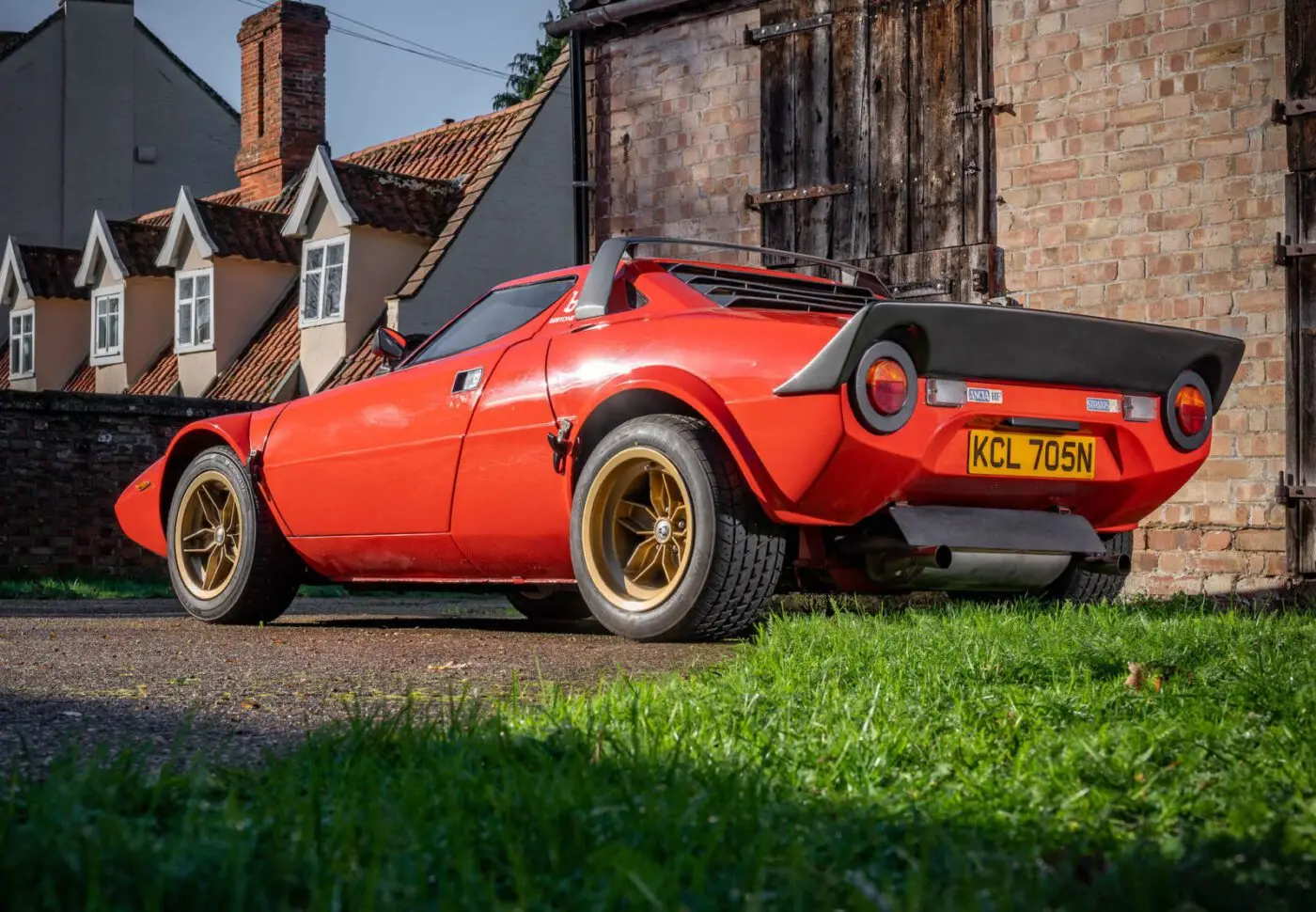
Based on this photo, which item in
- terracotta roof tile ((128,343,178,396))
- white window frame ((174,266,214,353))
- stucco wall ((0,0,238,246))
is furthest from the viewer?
stucco wall ((0,0,238,246))

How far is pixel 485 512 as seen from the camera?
18.4 ft

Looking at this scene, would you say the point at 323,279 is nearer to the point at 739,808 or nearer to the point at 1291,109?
the point at 1291,109

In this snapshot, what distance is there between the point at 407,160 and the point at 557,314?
769 inches

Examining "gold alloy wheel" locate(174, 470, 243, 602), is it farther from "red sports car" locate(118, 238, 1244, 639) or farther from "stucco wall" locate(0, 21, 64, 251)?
"stucco wall" locate(0, 21, 64, 251)

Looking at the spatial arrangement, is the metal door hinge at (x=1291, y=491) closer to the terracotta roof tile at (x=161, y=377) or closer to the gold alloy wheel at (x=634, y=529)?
the gold alloy wheel at (x=634, y=529)

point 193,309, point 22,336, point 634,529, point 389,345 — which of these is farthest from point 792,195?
point 22,336

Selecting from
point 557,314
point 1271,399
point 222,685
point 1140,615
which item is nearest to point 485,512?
point 557,314

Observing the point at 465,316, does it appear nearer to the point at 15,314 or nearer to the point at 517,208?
the point at 517,208

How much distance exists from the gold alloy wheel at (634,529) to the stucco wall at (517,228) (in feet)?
49.2

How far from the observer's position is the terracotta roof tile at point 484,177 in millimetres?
19969

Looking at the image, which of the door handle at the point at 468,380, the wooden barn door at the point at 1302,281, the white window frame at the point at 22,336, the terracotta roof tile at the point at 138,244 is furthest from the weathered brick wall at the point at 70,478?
the white window frame at the point at 22,336

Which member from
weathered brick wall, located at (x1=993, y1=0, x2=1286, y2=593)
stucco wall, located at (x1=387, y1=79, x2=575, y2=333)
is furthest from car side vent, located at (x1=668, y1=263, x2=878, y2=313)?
stucco wall, located at (x1=387, y1=79, x2=575, y2=333)

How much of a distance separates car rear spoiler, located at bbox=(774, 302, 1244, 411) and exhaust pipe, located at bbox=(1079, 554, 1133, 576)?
2.00 feet

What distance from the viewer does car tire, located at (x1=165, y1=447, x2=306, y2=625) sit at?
22.0ft
